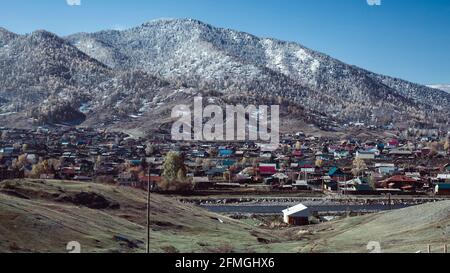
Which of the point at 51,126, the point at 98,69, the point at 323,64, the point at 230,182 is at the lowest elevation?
the point at 230,182

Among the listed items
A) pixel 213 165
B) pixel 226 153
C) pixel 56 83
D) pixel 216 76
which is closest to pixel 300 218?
pixel 213 165

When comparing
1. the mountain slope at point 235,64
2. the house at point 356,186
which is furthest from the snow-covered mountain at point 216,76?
the house at point 356,186

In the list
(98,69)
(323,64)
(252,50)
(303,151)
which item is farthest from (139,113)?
(252,50)

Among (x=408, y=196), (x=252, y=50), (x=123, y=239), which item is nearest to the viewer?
(x=123, y=239)

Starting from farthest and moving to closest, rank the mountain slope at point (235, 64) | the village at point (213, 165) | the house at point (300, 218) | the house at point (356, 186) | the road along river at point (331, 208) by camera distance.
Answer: the mountain slope at point (235, 64), the village at point (213, 165), the house at point (356, 186), the road along river at point (331, 208), the house at point (300, 218)

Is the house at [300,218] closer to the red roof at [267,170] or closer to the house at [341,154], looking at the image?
the red roof at [267,170]
